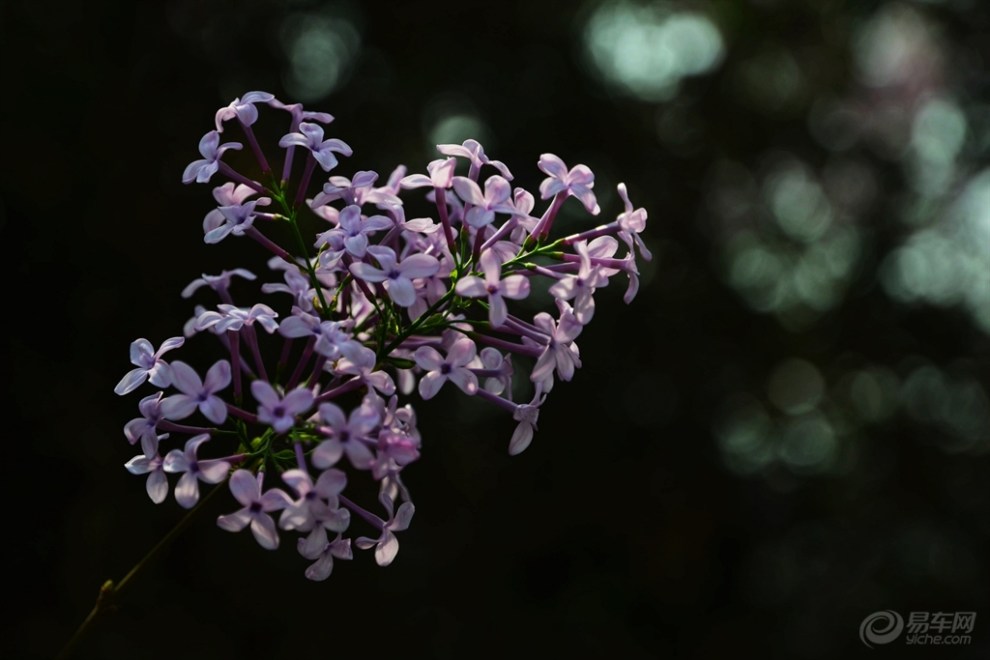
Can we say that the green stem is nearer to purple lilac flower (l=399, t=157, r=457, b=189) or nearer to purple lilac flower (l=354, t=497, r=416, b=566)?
purple lilac flower (l=354, t=497, r=416, b=566)

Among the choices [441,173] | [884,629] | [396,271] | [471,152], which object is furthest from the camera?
[884,629]

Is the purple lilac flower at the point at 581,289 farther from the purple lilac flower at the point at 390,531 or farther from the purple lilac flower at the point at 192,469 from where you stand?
the purple lilac flower at the point at 192,469

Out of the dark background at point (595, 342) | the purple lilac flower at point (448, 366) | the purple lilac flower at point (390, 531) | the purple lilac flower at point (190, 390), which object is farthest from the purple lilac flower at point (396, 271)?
the dark background at point (595, 342)

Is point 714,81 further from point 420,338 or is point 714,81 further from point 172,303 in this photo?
point 420,338

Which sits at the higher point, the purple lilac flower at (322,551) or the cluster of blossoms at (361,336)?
the cluster of blossoms at (361,336)

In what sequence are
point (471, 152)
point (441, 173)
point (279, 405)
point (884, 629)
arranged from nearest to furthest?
point (279, 405) < point (441, 173) < point (471, 152) < point (884, 629)

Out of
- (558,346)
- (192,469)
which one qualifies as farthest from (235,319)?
(558,346)

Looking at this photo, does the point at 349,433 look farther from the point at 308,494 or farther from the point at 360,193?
the point at 360,193
